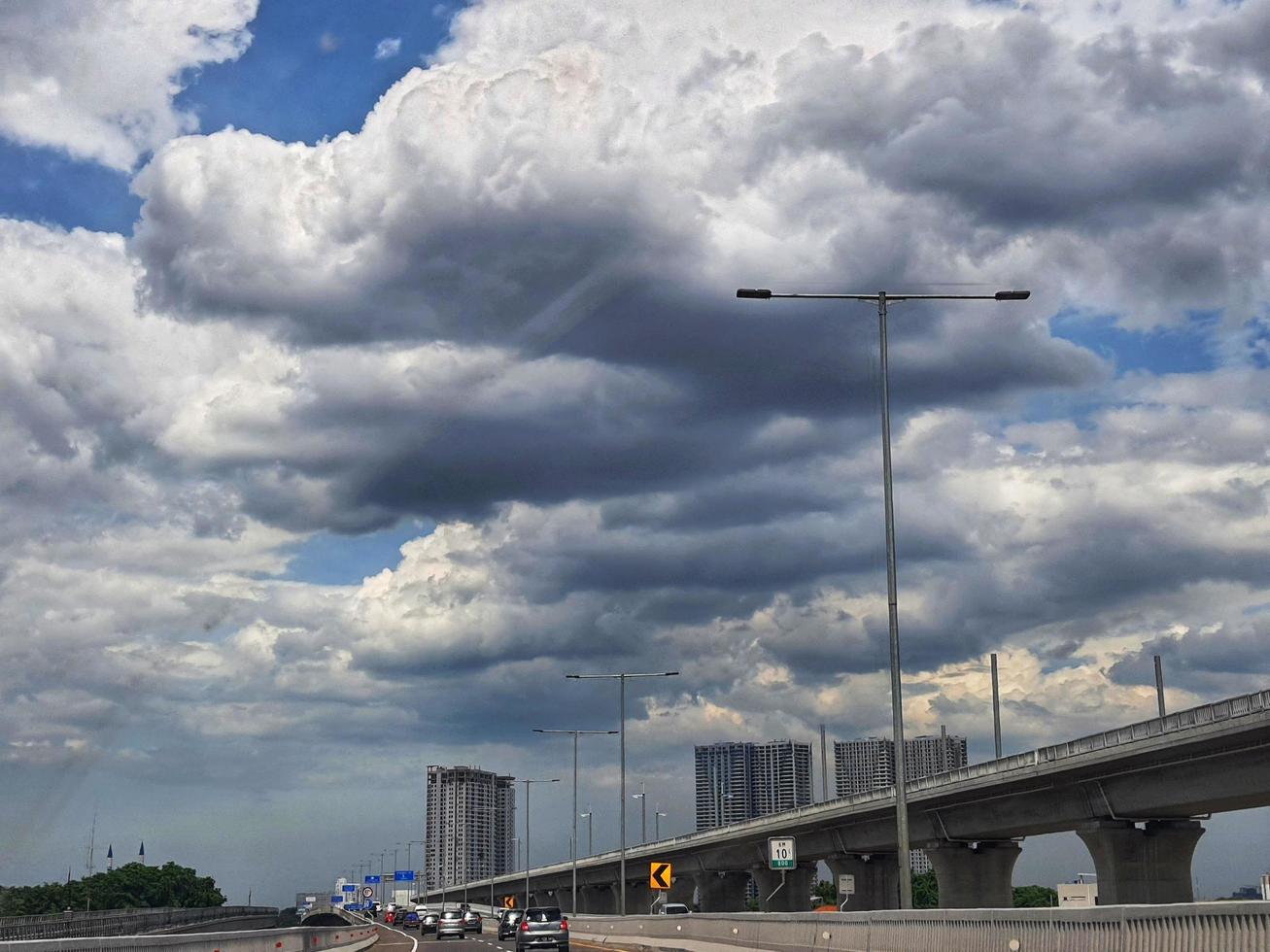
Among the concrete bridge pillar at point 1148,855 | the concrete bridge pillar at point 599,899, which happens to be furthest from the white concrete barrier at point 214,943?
the concrete bridge pillar at point 599,899

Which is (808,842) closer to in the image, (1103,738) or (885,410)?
(1103,738)

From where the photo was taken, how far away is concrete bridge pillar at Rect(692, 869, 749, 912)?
134 metres

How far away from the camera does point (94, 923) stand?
87375 mm

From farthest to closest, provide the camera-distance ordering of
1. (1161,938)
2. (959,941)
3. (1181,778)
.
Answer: (1181,778)
(959,941)
(1161,938)

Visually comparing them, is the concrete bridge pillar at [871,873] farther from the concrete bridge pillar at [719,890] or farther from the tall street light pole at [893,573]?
the tall street light pole at [893,573]

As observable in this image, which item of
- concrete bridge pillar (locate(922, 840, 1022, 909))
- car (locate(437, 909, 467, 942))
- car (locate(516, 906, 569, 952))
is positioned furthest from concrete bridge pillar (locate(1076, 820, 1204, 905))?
car (locate(437, 909, 467, 942))

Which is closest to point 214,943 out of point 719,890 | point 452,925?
point 452,925

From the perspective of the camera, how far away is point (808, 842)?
10562 centimetres

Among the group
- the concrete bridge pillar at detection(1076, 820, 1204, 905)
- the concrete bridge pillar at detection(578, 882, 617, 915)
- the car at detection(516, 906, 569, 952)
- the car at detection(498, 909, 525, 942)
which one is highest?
the concrete bridge pillar at detection(1076, 820, 1204, 905)

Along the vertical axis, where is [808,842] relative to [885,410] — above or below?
below

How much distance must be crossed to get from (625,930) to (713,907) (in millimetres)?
74726

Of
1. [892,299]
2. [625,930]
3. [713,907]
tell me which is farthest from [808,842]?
[892,299]

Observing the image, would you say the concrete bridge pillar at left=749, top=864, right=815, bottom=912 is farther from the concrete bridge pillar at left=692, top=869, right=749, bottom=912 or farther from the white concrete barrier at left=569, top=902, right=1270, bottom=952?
the white concrete barrier at left=569, top=902, right=1270, bottom=952

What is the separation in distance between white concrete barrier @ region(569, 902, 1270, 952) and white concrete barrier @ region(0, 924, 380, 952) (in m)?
11.5
